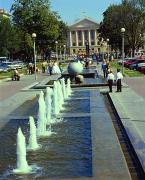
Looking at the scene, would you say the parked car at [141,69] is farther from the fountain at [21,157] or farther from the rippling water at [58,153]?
the fountain at [21,157]

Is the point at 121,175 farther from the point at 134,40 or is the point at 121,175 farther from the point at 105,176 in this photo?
the point at 134,40

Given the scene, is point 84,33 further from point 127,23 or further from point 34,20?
point 34,20

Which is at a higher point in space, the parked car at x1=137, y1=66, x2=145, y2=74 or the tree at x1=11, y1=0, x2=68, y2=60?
the tree at x1=11, y1=0, x2=68, y2=60

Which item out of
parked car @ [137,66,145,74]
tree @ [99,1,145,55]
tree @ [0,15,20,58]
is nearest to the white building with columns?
tree @ [99,1,145,55]

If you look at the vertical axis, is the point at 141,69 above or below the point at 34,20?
below

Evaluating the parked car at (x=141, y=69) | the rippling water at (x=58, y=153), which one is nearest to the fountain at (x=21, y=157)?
the rippling water at (x=58, y=153)

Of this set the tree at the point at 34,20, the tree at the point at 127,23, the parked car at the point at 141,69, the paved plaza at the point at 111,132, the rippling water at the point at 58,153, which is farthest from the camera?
the tree at the point at 127,23

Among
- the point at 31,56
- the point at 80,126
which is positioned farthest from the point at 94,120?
the point at 31,56

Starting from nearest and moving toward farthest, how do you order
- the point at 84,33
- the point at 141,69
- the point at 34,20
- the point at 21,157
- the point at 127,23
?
the point at 21,157
the point at 141,69
the point at 34,20
the point at 127,23
the point at 84,33

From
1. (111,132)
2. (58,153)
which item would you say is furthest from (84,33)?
(58,153)

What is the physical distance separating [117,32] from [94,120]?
85957 mm

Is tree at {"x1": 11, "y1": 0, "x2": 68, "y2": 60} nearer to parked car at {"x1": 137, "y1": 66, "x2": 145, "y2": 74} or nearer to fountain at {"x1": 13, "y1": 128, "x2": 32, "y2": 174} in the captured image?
parked car at {"x1": 137, "y1": 66, "x2": 145, "y2": 74}

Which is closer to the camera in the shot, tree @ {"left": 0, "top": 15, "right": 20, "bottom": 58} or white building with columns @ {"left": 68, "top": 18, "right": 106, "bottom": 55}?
tree @ {"left": 0, "top": 15, "right": 20, "bottom": 58}

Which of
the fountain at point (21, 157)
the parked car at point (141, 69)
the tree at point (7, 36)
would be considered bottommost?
the parked car at point (141, 69)
